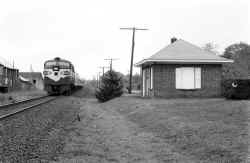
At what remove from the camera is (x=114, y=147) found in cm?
898

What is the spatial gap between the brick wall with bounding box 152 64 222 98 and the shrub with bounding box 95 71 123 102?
4.98 meters

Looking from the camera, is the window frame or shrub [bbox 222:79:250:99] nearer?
shrub [bbox 222:79:250:99]

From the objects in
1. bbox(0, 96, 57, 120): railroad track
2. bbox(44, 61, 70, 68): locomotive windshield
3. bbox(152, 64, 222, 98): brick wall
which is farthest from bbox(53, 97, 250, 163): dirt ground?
bbox(44, 61, 70, 68): locomotive windshield

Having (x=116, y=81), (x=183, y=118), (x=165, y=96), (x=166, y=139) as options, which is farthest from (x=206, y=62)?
(x=166, y=139)

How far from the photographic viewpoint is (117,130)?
39.3ft

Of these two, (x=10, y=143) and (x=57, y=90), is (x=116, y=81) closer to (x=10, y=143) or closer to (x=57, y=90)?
(x=57, y=90)

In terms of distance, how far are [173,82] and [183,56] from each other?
2139 mm

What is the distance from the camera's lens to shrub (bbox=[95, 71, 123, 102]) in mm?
29453

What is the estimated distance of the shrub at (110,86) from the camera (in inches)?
1160

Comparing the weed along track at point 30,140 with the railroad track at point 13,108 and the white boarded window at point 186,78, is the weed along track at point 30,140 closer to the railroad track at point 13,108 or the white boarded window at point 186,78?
the railroad track at point 13,108

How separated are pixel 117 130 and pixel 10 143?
14.4 ft

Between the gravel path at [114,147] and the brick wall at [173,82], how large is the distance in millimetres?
13213

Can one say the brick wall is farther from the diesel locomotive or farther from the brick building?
the diesel locomotive

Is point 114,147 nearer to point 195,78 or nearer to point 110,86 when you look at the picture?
point 195,78
